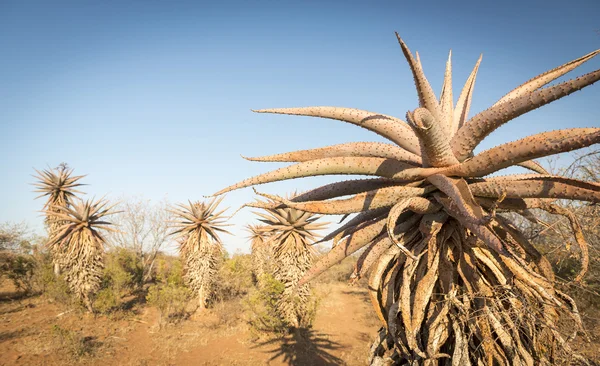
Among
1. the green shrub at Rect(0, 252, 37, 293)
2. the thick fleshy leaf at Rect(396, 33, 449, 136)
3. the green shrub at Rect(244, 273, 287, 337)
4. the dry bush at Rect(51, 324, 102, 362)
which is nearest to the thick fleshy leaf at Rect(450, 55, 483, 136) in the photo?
the thick fleshy leaf at Rect(396, 33, 449, 136)

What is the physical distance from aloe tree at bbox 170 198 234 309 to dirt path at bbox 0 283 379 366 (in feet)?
5.54

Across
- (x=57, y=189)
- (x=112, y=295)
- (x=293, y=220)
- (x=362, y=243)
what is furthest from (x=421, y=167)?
(x=57, y=189)

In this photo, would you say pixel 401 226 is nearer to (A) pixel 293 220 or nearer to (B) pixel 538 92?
(B) pixel 538 92

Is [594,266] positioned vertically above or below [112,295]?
above

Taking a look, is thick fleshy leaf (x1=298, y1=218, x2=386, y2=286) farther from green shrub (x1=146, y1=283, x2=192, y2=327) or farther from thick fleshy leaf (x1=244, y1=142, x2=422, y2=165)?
green shrub (x1=146, y1=283, x2=192, y2=327)

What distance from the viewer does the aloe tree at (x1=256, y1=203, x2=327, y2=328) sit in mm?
12641

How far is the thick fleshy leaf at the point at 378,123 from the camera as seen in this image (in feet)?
7.93

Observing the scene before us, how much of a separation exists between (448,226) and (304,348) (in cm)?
1105

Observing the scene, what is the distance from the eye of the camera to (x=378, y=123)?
242cm

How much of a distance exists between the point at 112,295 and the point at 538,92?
18.6 meters

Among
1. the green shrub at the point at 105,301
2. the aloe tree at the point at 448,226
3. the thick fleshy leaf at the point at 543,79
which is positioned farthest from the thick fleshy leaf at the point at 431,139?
the green shrub at the point at 105,301

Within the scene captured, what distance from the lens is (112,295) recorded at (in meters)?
15.3

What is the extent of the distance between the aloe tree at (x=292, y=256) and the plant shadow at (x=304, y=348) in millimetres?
471

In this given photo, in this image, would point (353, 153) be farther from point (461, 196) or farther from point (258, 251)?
point (258, 251)
